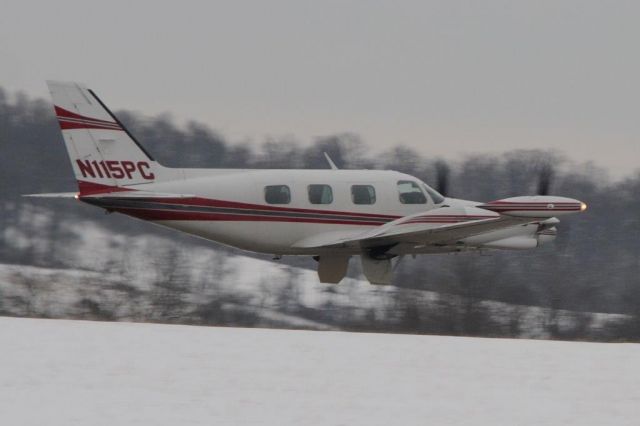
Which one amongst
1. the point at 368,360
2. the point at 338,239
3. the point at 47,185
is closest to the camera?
the point at 368,360

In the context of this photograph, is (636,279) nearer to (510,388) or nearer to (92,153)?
(92,153)

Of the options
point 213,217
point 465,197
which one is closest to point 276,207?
point 213,217

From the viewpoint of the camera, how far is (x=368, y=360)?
2069 centimetres

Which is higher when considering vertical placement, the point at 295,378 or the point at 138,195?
the point at 138,195

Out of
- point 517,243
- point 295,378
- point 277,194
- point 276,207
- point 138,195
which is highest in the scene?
point 277,194

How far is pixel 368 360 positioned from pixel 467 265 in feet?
242

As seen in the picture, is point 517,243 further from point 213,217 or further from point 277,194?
point 213,217

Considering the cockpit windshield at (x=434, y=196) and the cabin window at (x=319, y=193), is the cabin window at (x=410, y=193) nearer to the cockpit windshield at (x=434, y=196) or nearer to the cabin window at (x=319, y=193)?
the cockpit windshield at (x=434, y=196)

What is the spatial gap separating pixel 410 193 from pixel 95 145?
947 centimetres

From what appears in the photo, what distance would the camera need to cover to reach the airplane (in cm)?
3788

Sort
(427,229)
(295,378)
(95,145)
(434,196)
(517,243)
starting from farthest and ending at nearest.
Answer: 1. (517,243)
2. (95,145)
3. (434,196)
4. (427,229)
5. (295,378)

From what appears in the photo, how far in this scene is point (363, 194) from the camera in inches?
1522

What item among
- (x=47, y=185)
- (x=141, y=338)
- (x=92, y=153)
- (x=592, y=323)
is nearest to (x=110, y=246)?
(x=47, y=185)

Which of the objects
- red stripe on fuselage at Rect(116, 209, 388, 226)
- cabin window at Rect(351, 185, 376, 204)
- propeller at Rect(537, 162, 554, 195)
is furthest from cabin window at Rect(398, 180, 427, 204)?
propeller at Rect(537, 162, 554, 195)
